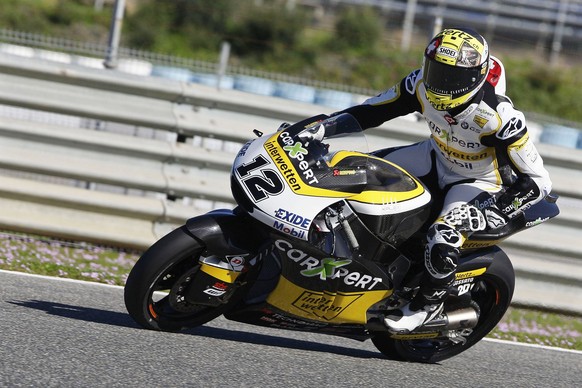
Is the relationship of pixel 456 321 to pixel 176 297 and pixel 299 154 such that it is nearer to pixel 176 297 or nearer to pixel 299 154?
pixel 299 154

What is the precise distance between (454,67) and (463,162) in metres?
0.69

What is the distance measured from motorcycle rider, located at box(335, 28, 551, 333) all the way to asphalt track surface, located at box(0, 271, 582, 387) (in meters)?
0.45

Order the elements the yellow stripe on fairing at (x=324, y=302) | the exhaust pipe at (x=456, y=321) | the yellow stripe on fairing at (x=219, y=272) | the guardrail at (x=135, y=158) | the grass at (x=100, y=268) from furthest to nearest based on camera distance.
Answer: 1. the guardrail at (x=135, y=158)
2. the grass at (x=100, y=268)
3. the exhaust pipe at (x=456, y=321)
4. the yellow stripe on fairing at (x=324, y=302)
5. the yellow stripe on fairing at (x=219, y=272)

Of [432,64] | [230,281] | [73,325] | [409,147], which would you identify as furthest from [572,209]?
[73,325]

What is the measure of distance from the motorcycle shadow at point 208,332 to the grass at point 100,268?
46.2 inches

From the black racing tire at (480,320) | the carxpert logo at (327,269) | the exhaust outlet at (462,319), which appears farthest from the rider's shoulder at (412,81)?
the exhaust outlet at (462,319)

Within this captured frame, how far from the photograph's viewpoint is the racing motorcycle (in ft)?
15.5

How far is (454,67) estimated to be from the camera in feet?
16.4

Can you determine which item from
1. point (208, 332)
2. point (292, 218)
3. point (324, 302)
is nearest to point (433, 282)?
point (324, 302)

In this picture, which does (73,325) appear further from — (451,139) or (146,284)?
(451,139)

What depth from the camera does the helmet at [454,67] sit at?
500cm

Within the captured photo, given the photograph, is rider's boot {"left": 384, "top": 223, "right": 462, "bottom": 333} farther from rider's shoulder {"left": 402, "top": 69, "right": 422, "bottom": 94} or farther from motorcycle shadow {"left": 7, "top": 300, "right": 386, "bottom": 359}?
rider's shoulder {"left": 402, "top": 69, "right": 422, "bottom": 94}

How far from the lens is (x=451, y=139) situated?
5426 mm

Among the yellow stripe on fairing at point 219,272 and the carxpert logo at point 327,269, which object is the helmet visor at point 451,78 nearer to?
the carxpert logo at point 327,269
